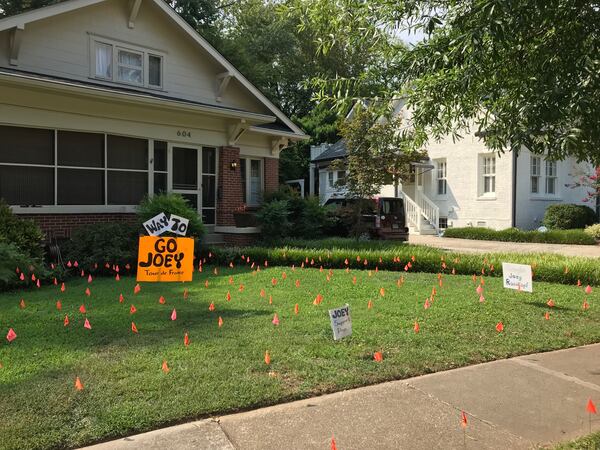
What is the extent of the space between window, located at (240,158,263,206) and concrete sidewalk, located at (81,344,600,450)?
38.1 ft

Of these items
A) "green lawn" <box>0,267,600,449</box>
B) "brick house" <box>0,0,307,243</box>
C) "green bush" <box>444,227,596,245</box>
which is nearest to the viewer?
"green lawn" <box>0,267,600,449</box>

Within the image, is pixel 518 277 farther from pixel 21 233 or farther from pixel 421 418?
pixel 21 233

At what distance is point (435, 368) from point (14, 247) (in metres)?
6.79

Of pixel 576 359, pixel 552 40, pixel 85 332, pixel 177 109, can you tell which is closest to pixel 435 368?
pixel 576 359

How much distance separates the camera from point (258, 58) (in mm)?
37281

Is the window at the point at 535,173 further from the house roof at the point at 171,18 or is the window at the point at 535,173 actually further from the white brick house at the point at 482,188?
the house roof at the point at 171,18

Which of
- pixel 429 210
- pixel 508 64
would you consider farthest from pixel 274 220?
pixel 429 210

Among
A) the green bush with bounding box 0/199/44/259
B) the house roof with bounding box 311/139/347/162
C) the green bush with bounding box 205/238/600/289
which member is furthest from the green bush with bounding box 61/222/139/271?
the house roof with bounding box 311/139/347/162

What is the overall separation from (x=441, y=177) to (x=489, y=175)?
2492mm

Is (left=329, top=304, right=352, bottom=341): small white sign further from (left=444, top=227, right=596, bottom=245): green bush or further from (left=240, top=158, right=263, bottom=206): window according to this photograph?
(left=444, top=227, right=596, bottom=245): green bush

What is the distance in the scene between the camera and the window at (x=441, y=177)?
77.7 ft

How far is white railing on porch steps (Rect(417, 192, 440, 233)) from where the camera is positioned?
74.8 feet

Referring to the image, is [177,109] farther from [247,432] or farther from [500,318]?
[247,432]

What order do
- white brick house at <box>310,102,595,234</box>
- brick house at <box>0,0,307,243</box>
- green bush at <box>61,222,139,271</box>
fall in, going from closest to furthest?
green bush at <box>61,222,139,271</box>
brick house at <box>0,0,307,243</box>
white brick house at <box>310,102,595,234</box>
